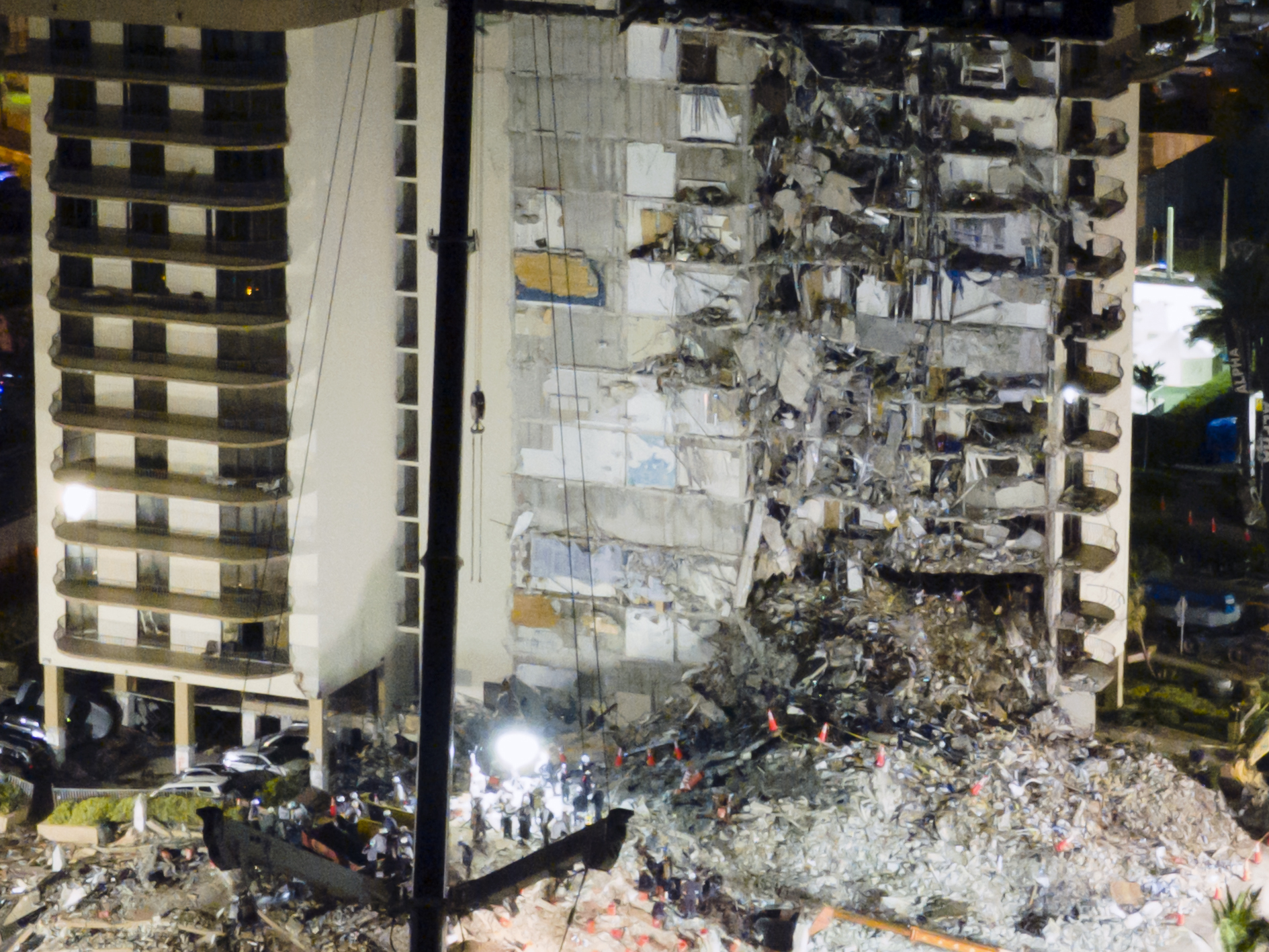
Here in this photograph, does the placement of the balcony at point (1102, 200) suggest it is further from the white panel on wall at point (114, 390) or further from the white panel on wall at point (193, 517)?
the white panel on wall at point (114, 390)

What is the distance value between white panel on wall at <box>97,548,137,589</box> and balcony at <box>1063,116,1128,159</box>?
9323 millimetres

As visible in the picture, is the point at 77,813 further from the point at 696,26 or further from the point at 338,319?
the point at 696,26

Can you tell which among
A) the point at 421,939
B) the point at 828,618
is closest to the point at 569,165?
the point at 828,618

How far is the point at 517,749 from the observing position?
15.8 metres

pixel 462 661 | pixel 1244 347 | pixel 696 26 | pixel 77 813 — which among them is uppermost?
pixel 696 26

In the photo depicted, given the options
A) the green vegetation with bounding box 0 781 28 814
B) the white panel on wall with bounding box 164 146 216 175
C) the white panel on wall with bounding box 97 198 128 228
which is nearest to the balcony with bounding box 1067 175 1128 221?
the white panel on wall with bounding box 164 146 216 175

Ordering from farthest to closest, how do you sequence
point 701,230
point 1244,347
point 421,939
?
point 1244,347
point 701,230
point 421,939

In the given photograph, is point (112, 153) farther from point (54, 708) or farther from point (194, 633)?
point (54, 708)

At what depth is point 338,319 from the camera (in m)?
15.4

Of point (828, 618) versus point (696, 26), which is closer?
point (696, 26)

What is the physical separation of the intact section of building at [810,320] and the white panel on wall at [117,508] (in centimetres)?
362

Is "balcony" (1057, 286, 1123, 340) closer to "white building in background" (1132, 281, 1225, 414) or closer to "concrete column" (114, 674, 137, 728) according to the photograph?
"white building in background" (1132, 281, 1225, 414)

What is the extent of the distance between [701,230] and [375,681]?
5.61 metres

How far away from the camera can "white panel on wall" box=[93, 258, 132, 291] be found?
50.0ft
